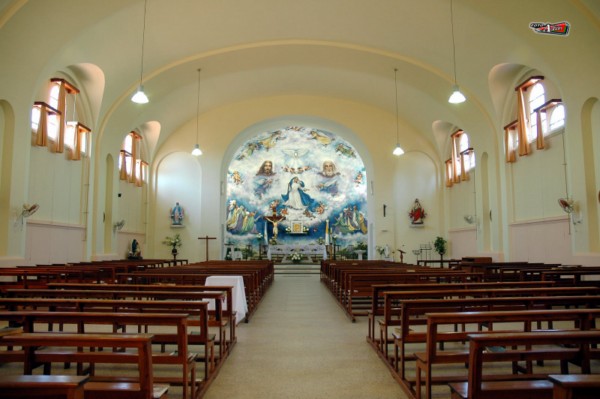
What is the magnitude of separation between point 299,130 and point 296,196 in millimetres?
3322

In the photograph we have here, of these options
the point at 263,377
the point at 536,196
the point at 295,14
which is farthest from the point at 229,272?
the point at 536,196

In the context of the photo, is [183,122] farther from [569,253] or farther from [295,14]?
[569,253]

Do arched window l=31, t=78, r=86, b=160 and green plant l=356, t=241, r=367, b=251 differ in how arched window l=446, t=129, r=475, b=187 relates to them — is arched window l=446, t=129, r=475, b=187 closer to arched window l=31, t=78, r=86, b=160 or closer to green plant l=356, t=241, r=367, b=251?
green plant l=356, t=241, r=367, b=251

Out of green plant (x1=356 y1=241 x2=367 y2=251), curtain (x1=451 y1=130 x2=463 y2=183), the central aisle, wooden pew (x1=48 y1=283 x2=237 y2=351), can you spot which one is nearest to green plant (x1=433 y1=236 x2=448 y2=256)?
curtain (x1=451 y1=130 x2=463 y2=183)

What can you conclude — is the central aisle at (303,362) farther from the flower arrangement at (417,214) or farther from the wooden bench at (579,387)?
the flower arrangement at (417,214)

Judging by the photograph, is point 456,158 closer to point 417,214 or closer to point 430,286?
point 417,214

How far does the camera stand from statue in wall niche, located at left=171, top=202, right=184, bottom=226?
58.7 ft

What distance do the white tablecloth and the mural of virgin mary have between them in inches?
618

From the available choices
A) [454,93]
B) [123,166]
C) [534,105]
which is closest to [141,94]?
[454,93]

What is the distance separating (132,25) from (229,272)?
6656 mm

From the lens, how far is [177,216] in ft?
58.7

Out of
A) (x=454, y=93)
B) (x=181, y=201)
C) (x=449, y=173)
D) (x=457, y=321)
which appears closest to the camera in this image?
(x=457, y=321)

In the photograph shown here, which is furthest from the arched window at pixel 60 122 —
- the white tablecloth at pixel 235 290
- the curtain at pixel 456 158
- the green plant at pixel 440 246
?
the green plant at pixel 440 246

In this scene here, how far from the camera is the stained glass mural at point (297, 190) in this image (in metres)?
21.6
